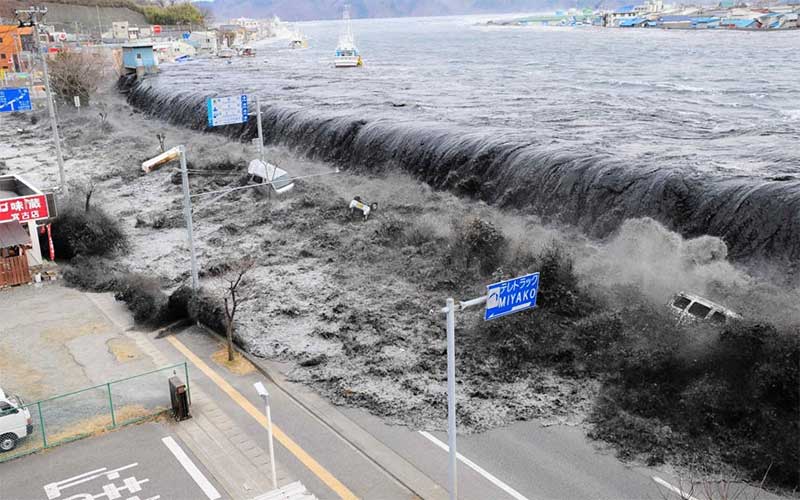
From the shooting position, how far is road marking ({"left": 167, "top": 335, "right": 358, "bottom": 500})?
16.3 metres

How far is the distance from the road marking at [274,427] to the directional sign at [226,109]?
14.0 meters

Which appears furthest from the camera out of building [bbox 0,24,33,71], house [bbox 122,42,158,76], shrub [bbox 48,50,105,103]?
house [bbox 122,42,158,76]

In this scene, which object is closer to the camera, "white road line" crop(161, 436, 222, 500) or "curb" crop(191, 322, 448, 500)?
"white road line" crop(161, 436, 222, 500)

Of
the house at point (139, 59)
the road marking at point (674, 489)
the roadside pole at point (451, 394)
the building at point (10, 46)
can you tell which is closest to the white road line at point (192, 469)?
the roadside pole at point (451, 394)

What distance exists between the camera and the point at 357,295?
2811 centimetres

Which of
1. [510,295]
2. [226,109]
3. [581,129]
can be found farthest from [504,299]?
[581,129]

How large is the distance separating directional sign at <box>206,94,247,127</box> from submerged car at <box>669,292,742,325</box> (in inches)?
860

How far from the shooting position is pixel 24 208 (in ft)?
94.0

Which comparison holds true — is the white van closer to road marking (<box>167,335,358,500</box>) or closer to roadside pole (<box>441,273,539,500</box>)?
road marking (<box>167,335,358,500</box>)

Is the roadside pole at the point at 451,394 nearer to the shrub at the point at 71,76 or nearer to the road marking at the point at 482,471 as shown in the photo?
the road marking at the point at 482,471

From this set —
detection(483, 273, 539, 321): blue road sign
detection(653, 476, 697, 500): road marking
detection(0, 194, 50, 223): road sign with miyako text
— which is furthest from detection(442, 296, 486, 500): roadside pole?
detection(0, 194, 50, 223): road sign with miyako text

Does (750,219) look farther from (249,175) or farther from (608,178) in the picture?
(249,175)

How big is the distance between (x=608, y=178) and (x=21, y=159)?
44.5 meters

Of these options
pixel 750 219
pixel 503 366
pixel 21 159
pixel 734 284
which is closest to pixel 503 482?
pixel 503 366
